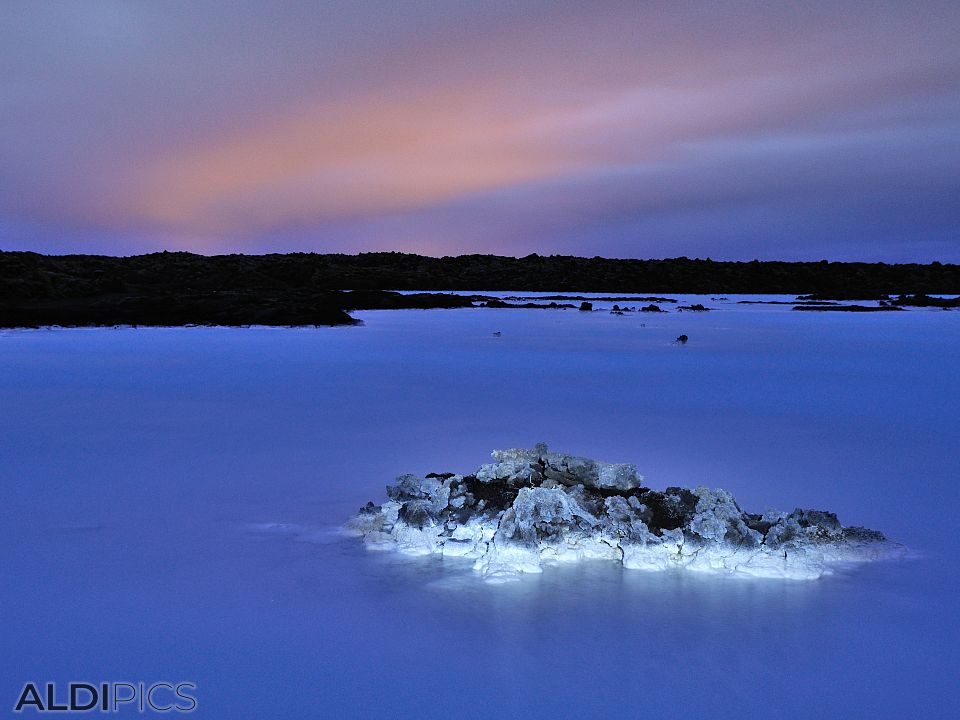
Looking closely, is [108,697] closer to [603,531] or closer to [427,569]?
[427,569]

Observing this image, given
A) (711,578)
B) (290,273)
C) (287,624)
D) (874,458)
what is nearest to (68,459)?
(287,624)

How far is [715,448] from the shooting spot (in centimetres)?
653

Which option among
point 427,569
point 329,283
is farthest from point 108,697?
point 329,283

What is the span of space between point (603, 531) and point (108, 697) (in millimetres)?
2224

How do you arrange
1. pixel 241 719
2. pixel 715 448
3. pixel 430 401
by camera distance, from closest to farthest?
1. pixel 241 719
2. pixel 715 448
3. pixel 430 401

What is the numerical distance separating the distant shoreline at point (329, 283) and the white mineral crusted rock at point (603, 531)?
17.1m

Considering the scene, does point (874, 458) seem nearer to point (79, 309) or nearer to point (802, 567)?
point (802, 567)

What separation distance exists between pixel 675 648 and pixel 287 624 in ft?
4.97

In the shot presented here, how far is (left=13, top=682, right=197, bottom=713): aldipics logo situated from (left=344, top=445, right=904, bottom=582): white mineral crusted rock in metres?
1.37

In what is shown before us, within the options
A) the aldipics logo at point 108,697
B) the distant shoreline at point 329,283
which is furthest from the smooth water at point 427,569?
the distant shoreline at point 329,283

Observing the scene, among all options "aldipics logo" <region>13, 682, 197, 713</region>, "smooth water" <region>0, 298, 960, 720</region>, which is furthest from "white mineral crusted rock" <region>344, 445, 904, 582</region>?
"aldipics logo" <region>13, 682, 197, 713</region>

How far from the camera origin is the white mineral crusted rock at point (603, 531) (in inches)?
149

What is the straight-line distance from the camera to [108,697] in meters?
2.77

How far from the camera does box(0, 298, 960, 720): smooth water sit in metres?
2.83
